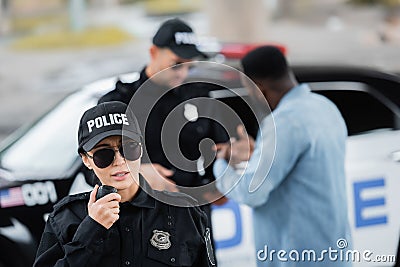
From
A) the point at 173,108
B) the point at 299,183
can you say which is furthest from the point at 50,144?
the point at 299,183

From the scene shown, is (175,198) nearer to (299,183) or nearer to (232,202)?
(299,183)

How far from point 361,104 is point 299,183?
5.86ft

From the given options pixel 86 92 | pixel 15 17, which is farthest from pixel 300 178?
pixel 15 17

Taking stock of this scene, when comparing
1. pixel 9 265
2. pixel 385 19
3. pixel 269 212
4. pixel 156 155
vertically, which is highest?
pixel 385 19

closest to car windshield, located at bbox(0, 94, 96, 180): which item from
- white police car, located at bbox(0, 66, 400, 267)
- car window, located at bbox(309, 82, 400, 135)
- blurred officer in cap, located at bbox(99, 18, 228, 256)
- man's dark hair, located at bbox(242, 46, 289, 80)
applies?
white police car, located at bbox(0, 66, 400, 267)

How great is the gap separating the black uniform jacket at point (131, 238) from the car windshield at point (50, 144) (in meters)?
1.86

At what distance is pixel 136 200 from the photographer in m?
2.34

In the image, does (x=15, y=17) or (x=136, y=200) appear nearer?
(x=136, y=200)

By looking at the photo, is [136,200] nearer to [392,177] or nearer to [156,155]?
[156,155]

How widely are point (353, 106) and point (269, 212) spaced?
1.74m

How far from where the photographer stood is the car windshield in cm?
420

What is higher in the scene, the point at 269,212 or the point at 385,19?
the point at 385,19

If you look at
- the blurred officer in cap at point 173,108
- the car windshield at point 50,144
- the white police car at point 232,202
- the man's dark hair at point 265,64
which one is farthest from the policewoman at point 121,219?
the car windshield at point 50,144

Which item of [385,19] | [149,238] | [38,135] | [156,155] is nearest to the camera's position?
[149,238]
